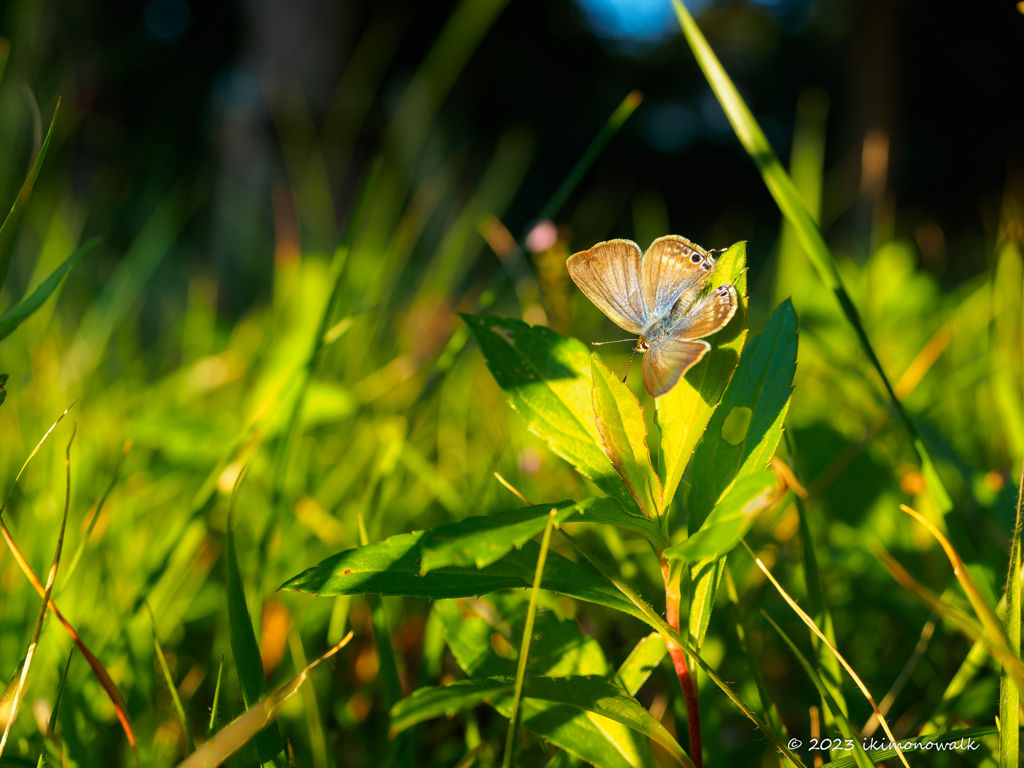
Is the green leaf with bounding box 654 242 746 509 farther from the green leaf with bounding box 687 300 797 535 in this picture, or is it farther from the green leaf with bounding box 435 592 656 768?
the green leaf with bounding box 435 592 656 768

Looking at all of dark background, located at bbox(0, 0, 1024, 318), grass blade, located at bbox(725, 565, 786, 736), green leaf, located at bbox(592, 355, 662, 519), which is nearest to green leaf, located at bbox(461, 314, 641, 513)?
green leaf, located at bbox(592, 355, 662, 519)

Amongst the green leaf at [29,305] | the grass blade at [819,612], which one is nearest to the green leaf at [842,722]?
the grass blade at [819,612]

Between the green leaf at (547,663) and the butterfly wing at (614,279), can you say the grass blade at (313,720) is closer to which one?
the green leaf at (547,663)

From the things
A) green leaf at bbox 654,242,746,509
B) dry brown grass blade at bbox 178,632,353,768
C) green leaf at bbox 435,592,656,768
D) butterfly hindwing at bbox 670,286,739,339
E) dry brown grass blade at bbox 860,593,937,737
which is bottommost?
dry brown grass blade at bbox 860,593,937,737

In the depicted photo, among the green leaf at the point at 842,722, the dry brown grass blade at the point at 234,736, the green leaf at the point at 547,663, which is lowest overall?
the green leaf at the point at 547,663

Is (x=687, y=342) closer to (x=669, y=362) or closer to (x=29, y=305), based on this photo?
(x=669, y=362)

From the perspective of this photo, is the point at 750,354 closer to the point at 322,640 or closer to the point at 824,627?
the point at 824,627
